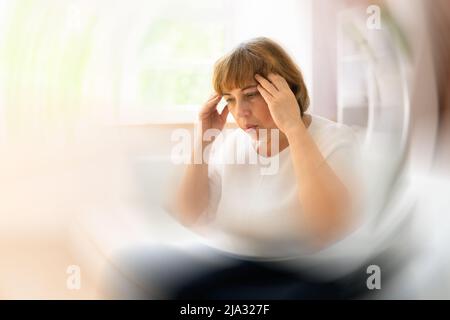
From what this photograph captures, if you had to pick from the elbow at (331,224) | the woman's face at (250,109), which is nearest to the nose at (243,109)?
the woman's face at (250,109)

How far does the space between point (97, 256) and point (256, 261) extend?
0.32 metres

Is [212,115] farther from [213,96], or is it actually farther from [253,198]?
[253,198]

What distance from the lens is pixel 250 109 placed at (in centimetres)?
84

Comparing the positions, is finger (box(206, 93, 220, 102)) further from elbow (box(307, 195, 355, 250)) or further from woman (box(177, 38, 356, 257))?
elbow (box(307, 195, 355, 250))

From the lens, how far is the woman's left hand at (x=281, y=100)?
0.82 m

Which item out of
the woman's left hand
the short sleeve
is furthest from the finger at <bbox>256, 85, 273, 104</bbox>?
the short sleeve

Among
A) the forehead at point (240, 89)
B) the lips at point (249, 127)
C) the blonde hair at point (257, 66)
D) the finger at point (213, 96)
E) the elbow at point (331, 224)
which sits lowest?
the elbow at point (331, 224)

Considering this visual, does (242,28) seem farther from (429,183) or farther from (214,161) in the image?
(429,183)

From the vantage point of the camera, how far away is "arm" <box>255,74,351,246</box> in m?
0.82

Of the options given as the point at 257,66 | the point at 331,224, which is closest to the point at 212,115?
the point at 257,66

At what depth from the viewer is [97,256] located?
0.90m

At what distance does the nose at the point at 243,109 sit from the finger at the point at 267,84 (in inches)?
1.8

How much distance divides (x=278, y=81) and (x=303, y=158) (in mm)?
149

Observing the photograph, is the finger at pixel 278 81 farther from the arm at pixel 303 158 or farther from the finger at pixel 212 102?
the finger at pixel 212 102
